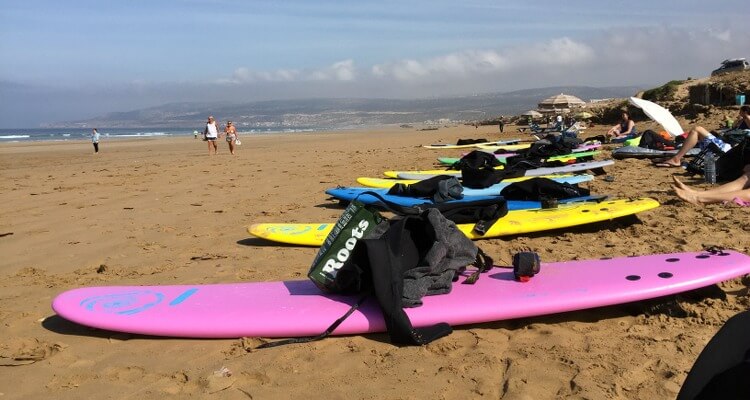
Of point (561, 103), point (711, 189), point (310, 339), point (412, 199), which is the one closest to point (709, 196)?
point (711, 189)

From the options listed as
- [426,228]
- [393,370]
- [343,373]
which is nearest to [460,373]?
[393,370]

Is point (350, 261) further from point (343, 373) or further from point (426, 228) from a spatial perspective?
point (343, 373)

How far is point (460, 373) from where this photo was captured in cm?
219

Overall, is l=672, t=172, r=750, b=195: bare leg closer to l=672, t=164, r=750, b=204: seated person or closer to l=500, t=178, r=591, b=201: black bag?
l=672, t=164, r=750, b=204: seated person

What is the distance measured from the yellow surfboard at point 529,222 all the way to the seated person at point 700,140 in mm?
2678

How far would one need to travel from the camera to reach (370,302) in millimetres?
2752

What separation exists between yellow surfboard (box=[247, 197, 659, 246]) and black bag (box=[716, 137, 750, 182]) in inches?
69.7

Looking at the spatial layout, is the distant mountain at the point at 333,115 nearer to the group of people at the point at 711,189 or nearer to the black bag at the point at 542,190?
the group of people at the point at 711,189

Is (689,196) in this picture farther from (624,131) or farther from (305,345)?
(624,131)

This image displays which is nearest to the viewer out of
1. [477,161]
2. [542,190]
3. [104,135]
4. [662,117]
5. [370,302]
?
[370,302]

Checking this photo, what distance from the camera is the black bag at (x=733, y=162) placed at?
5.36 meters

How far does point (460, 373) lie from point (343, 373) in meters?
0.48

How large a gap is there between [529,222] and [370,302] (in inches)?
78.0

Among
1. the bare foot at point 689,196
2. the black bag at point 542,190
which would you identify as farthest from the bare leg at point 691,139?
the black bag at point 542,190
